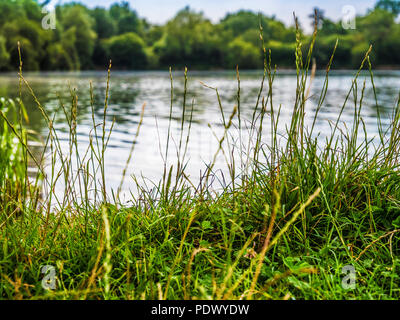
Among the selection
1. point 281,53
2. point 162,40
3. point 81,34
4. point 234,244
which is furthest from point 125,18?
point 234,244

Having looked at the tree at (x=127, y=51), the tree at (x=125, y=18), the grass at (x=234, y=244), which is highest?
the tree at (x=125, y=18)

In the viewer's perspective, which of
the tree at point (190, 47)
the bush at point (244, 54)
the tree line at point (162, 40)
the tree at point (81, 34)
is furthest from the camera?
the tree at point (190, 47)

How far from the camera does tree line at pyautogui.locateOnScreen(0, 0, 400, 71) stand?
44219 millimetres

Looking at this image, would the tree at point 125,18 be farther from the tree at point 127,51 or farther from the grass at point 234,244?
the grass at point 234,244

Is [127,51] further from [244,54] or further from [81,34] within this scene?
[244,54]

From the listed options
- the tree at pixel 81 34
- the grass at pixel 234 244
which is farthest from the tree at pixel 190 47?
the grass at pixel 234 244

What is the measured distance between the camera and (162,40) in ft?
229

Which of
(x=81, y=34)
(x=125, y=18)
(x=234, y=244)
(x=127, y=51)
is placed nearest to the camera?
(x=234, y=244)

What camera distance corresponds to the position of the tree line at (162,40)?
44.2 m

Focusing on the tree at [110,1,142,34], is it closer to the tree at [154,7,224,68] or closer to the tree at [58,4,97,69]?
the tree at [154,7,224,68]

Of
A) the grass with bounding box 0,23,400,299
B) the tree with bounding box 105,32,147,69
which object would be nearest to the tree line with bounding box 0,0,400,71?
the tree with bounding box 105,32,147,69
